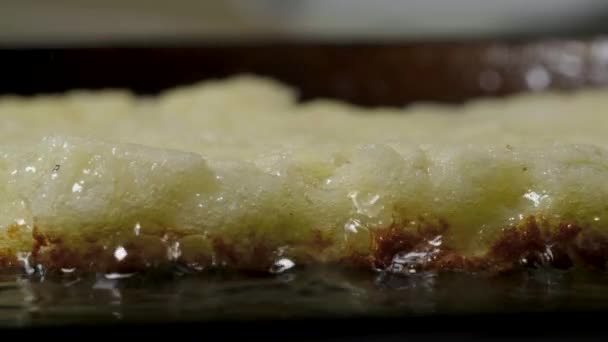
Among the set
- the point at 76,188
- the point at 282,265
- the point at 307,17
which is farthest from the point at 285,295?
the point at 307,17

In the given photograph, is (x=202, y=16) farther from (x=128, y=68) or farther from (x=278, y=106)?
(x=278, y=106)

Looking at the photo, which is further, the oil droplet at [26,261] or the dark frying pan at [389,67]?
the dark frying pan at [389,67]

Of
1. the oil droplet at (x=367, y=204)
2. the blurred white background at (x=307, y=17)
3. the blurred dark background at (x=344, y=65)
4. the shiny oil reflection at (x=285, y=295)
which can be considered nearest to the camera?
the shiny oil reflection at (x=285, y=295)

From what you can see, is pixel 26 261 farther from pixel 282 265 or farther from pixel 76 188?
pixel 282 265

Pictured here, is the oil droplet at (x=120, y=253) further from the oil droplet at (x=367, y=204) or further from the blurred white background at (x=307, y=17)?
the blurred white background at (x=307, y=17)

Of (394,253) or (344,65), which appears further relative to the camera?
(344,65)

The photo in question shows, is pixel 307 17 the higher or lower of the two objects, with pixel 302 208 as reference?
higher

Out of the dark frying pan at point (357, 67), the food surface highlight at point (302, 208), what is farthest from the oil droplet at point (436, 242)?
the dark frying pan at point (357, 67)

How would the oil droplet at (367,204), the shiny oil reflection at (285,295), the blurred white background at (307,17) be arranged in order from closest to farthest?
the shiny oil reflection at (285,295) → the oil droplet at (367,204) → the blurred white background at (307,17)
